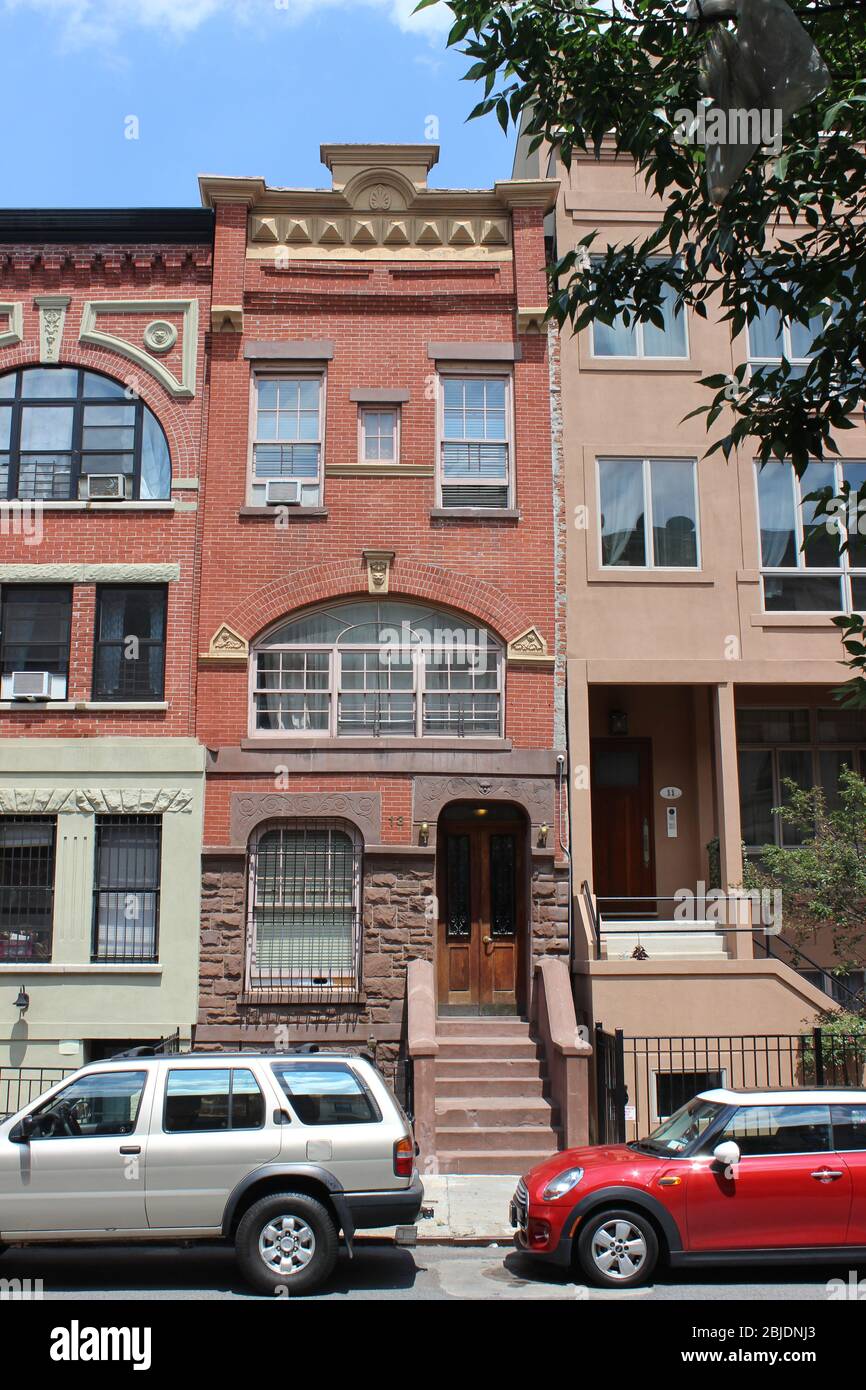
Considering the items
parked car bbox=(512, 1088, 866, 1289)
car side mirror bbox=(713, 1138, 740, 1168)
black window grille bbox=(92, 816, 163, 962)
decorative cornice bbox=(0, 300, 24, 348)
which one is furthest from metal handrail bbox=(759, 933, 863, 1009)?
decorative cornice bbox=(0, 300, 24, 348)

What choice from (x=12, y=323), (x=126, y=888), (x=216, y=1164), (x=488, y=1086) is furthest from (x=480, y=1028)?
(x=12, y=323)

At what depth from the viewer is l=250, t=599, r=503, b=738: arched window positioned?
17.7 meters

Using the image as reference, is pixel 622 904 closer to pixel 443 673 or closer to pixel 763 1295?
pixel 443 673

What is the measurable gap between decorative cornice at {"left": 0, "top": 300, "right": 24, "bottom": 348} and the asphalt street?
12703mm

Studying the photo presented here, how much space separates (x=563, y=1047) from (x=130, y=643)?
8118mm

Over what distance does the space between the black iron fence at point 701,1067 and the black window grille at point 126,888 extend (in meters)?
6.17

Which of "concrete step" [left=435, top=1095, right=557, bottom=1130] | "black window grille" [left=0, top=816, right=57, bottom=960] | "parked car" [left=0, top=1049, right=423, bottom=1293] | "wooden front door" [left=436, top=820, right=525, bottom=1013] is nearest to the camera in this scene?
"parked car" [left=0, top=1049, right=423, bottom=1293]

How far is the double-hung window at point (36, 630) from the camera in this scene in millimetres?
17859

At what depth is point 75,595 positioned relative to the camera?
17844 mm

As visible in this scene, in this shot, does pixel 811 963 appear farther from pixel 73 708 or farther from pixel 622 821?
pixel 73 708

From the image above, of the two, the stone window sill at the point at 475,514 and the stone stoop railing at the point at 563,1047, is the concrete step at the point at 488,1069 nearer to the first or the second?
the stone stoop railing at the point at 563,1047

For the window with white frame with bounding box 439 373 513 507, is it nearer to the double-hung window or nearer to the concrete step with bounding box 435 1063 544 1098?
the double-hung window

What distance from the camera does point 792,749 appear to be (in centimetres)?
1955

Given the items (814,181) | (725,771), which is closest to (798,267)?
(814,181)
